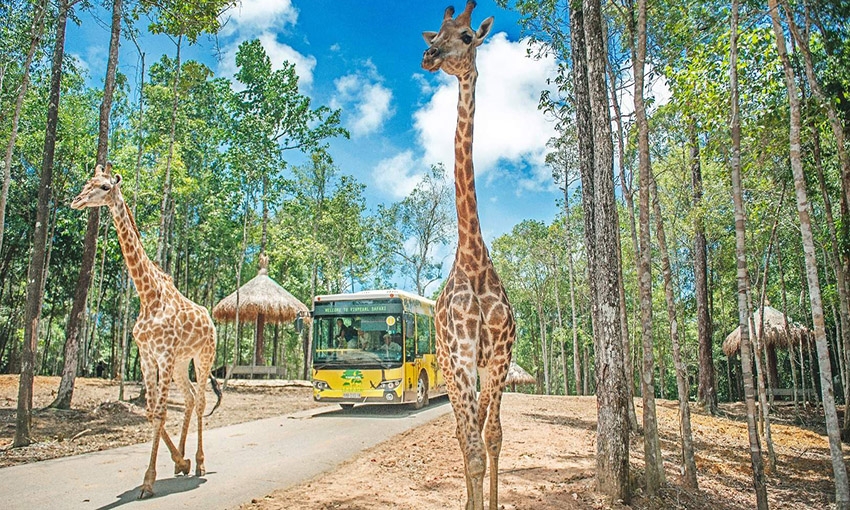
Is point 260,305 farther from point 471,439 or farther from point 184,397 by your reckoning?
point 471,439

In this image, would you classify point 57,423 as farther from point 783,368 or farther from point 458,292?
point 783,368

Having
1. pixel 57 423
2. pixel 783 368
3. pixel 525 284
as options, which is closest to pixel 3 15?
pixel 57 423

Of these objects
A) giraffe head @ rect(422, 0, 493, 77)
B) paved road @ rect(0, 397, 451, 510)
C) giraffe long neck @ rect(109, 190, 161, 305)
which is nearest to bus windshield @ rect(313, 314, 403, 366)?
paved road @ rect(0, 397, 451, 510)

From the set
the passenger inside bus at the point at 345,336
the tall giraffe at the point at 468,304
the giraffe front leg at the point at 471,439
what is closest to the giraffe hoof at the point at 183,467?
the tall giraffe at the point at 468,304

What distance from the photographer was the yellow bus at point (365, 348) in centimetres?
1354

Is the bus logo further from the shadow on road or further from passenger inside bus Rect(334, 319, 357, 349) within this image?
the shadow on road

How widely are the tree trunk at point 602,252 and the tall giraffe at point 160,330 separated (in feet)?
16.3

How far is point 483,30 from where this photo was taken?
5250mm

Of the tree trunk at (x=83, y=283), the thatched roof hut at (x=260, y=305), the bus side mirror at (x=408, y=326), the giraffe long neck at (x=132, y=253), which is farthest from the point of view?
the thatched roof hut at (x=260, y=305)

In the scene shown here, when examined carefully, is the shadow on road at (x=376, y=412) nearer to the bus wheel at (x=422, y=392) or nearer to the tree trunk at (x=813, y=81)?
the bus wheel at (x=422, y=392)

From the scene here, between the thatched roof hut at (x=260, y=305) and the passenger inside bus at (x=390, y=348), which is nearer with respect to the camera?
the passenger inside bus at (x=390, y=348)

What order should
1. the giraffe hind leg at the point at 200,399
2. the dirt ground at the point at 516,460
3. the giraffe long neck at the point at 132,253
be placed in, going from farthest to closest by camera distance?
the giraffe long neck at the point at 132,253 < the giraffe hind leg at the point at 200,399 < the dirt ground at the point at 516,460

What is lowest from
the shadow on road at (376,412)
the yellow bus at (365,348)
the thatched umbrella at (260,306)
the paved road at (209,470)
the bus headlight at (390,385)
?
the shadow on road at (376,412)

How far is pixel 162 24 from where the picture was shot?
11.5 m
